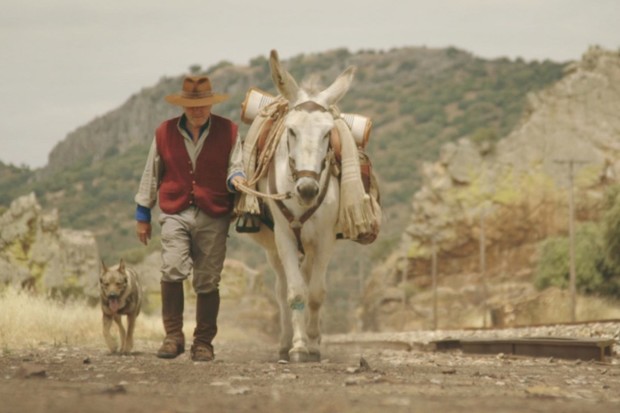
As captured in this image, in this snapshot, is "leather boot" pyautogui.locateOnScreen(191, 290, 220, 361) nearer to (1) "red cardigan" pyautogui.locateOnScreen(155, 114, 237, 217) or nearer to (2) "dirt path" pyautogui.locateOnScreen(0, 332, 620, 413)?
(2) "dirt path" pyautogui.locateOnScreen(0, 332, 620, 413)

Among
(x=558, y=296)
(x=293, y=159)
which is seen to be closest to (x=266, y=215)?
(x=293, y=159)

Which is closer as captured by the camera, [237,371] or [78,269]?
[237,371]

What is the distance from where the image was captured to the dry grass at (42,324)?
16.0 m

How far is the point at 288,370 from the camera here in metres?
9.34

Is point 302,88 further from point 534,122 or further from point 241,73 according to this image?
point 241,73

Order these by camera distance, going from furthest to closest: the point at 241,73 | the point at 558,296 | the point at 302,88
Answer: the point at 241,73
the point at 558,296
the point at 302,88

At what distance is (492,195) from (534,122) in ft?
21.5

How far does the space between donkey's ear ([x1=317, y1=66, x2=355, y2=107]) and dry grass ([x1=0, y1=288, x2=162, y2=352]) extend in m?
5.66

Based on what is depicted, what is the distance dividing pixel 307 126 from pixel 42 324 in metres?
8.42

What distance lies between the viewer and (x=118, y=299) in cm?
1395

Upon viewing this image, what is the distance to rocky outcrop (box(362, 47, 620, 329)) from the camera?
68125 mm

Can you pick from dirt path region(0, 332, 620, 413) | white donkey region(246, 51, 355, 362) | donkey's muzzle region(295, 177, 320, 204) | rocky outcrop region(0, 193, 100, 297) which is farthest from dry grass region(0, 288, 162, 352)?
rocky outcrop region(0, 193, 100, 297)

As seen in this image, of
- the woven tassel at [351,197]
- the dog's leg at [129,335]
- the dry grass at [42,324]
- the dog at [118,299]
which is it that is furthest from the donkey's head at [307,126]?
the dry grass at [42,324]

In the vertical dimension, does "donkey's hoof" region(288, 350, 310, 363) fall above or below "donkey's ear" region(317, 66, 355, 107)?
below
